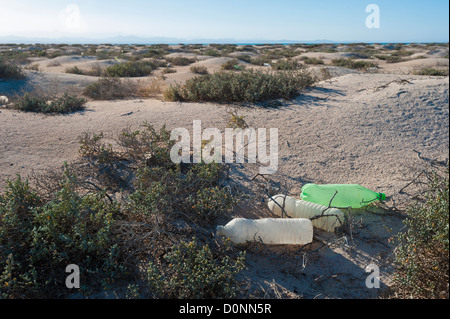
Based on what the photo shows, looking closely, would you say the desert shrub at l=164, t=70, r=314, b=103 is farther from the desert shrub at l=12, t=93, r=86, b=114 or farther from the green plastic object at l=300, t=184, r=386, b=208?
the green plastic object at l=300, t=184, r=386, b=208

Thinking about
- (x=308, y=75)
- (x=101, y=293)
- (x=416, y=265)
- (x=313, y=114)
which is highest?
(x=308, y=75)

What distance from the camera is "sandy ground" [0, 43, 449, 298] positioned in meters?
A: 2.25

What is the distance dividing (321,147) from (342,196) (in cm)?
124

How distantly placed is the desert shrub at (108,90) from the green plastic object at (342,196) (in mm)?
5775

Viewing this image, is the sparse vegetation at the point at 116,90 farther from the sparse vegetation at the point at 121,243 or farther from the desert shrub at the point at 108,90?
the sparse vegetation at the point at 121,243

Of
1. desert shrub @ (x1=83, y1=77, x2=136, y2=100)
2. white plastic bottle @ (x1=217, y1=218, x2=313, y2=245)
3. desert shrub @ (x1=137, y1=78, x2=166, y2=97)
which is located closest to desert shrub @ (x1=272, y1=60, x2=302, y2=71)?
desert shrub @ (x1=137, y1=78, x2=166, y2=97)

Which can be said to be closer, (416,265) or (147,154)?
(416,265)

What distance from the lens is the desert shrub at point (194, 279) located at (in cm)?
188

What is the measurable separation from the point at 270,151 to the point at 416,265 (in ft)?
7.52

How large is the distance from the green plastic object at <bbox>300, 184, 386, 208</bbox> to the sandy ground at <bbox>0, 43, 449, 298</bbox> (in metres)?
0.13

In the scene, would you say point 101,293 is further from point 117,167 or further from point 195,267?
point 117,167

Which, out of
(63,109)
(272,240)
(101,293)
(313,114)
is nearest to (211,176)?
(272,240)

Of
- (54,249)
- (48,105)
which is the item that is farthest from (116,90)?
(54,249)
